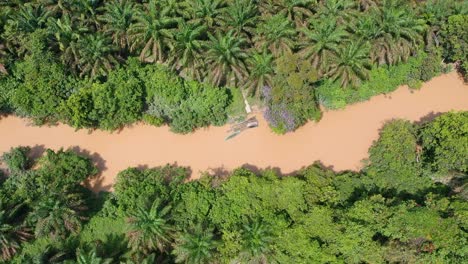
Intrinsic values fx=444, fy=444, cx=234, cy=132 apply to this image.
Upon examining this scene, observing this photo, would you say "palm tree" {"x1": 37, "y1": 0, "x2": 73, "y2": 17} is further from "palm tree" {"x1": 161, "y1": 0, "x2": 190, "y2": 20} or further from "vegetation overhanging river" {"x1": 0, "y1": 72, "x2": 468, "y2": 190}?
"vegetation overhanging river" {"x1": 0, "y1": 72, "x2": 468, "y2": 190}

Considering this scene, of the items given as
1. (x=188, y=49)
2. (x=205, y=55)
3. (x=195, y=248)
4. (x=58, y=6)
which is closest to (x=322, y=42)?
(x=205, y=55)

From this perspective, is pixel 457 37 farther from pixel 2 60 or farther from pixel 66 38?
pixel 2 60

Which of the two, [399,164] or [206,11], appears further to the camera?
[206,11]

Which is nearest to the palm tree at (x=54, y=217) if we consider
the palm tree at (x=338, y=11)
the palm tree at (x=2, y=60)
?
the palm tree at (x=2, y=60)

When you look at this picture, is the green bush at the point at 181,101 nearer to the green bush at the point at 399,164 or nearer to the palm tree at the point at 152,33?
the palm tree at the point at 152,33

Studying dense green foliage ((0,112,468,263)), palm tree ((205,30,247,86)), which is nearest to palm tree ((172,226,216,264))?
dense green foliage ((0,112,468,263))

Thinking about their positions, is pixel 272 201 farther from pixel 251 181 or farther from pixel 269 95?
pixel 269 95
